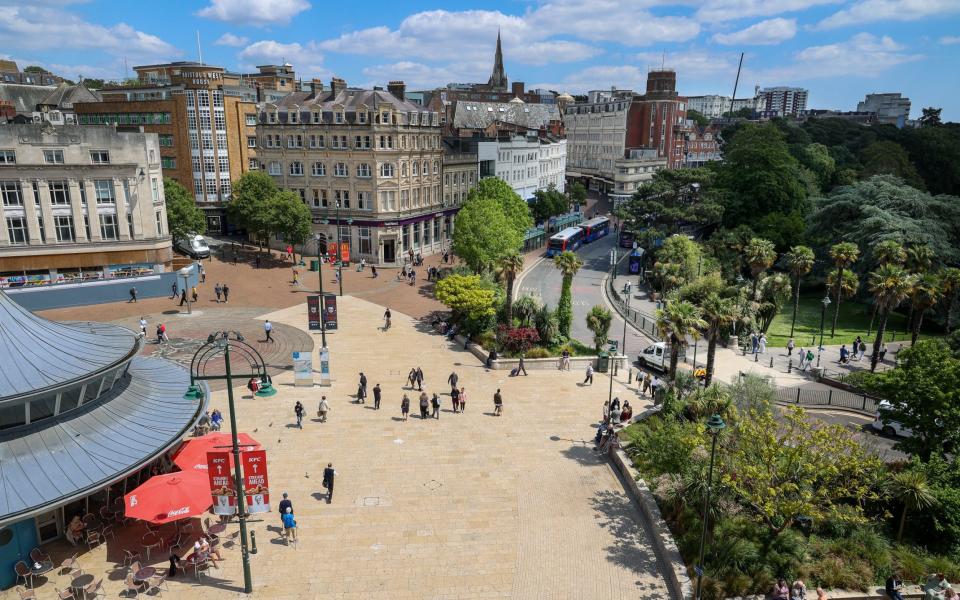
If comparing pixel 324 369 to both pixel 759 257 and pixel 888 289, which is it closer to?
pixel 759 257

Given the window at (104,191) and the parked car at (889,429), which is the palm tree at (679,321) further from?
the window at (104,191)

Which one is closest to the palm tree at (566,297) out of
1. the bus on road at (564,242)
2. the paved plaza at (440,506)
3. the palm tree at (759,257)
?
the paved plaza at (440,506)

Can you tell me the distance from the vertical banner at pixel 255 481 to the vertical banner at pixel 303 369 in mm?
14695

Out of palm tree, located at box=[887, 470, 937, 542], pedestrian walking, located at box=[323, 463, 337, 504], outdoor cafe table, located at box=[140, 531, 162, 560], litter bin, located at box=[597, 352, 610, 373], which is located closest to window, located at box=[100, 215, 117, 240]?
outdoor cafe table, located at box=[140, 531, 162, 560]

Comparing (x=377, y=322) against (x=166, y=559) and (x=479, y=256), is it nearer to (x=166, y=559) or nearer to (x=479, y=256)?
(x=479, y=256)

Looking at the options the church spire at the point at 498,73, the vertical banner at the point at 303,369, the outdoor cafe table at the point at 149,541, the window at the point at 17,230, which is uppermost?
the church spire at the point at 498,73

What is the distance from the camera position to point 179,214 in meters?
59.4

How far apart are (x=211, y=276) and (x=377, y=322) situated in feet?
64.6

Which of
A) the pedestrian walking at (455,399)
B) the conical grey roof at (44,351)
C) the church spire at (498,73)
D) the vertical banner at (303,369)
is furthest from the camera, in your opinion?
the church spire at (498,73)

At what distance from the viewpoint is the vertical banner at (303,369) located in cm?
3397

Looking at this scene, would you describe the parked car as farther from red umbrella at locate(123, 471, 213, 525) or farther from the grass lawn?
red umbrella at locate(123, 471, 213, 525)

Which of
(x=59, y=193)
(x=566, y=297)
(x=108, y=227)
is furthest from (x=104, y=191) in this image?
(x=566, y=297)

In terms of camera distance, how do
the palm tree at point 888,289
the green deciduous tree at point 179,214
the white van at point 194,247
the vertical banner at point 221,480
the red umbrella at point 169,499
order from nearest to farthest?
1. the red umbrella at point 169,499
2. the vertical banner at point 221,480
3. the palm tree at point 888,289
4. the green deciduous tree at point 179,214
5. the white van at point 194,247

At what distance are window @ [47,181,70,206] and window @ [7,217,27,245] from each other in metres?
2.58
